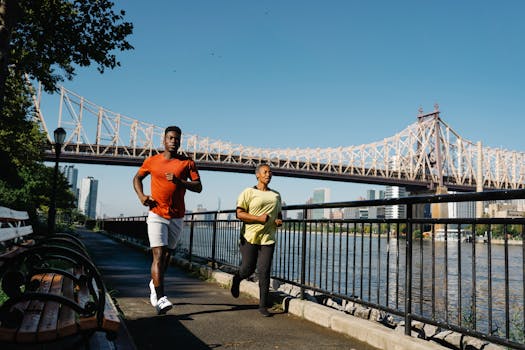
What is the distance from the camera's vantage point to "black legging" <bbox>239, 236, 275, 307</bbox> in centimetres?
490

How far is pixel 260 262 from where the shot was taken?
4965mm

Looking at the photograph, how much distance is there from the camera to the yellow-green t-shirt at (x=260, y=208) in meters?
4.99

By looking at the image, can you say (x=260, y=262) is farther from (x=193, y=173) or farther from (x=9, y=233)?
(x=9, y=233)

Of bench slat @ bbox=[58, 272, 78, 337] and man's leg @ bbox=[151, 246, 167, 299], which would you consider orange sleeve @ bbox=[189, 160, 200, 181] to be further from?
bench slat @ bbox=[58, 272, 78, 337]

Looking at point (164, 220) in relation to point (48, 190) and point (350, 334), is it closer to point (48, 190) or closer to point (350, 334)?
point (350, 334)

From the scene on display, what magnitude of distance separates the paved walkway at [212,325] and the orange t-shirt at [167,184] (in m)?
1.04

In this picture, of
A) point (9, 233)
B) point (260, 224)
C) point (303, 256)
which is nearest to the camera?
point (260, 224)

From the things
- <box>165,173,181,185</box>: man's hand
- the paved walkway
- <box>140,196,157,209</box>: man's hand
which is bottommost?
the paved walkway

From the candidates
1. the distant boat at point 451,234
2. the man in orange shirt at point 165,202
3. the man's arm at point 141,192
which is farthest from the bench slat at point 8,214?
the distant boat at point 451,234

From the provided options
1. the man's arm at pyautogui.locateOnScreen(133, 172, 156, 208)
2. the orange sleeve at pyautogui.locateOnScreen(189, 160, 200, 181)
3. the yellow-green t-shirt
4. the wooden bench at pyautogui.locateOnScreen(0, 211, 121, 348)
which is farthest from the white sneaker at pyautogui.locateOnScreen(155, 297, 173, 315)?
the wooden bench at pyautogui.locateOnScreen(0, 211, 121, 348)

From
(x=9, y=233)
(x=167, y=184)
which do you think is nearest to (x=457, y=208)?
(x=167, y=184)

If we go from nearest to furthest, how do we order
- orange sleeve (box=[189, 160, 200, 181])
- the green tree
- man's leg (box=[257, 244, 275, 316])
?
orange sleeve (box=[189, 160, 200, 181]) < man's leg (box=[257, 244, 275, 316]) < the green tree

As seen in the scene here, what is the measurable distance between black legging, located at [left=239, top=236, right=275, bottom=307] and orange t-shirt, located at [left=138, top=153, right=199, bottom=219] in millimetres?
838

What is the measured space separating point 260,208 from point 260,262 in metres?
0.56
